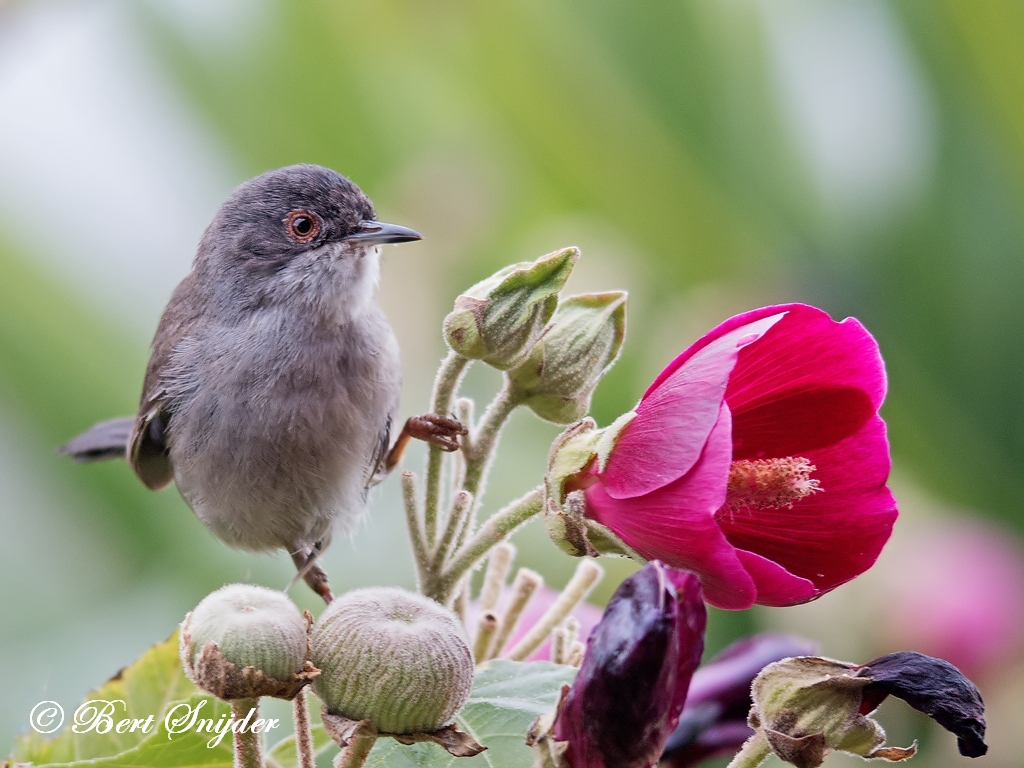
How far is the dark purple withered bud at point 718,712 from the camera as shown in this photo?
177cm

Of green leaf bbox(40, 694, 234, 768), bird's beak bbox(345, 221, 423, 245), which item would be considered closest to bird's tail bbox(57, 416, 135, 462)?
bird's beak bbox(345, 221, 423, 245)

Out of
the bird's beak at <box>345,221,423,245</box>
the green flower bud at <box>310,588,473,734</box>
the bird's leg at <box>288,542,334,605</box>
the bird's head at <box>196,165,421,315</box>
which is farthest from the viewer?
the bird's head at <box>196,165,421,315</box>

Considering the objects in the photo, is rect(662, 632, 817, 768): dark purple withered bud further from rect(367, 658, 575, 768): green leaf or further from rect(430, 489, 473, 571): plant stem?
rect(430, 489, 473, 571): plant stem

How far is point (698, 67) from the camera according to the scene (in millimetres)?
7852

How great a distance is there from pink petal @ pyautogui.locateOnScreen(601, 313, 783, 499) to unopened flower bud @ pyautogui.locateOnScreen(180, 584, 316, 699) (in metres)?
0.42

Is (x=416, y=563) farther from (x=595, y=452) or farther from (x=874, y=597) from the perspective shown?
(x=874, y=597)

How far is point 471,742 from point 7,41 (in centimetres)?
293

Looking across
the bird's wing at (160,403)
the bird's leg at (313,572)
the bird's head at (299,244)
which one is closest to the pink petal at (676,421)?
the bird's leg at (313,572)

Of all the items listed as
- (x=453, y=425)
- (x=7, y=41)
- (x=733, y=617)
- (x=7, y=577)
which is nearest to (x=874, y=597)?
(x=733, y=617)

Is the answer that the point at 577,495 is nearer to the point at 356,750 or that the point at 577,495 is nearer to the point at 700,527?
the point at 700,527

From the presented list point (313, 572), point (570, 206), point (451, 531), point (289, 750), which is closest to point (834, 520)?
point (451, 531)

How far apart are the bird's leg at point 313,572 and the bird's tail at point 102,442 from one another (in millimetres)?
882

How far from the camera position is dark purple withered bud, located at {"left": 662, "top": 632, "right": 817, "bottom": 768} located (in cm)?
177

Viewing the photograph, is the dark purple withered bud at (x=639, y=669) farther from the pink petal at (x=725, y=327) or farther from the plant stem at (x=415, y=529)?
the plant stem at (x=415, y=529)
